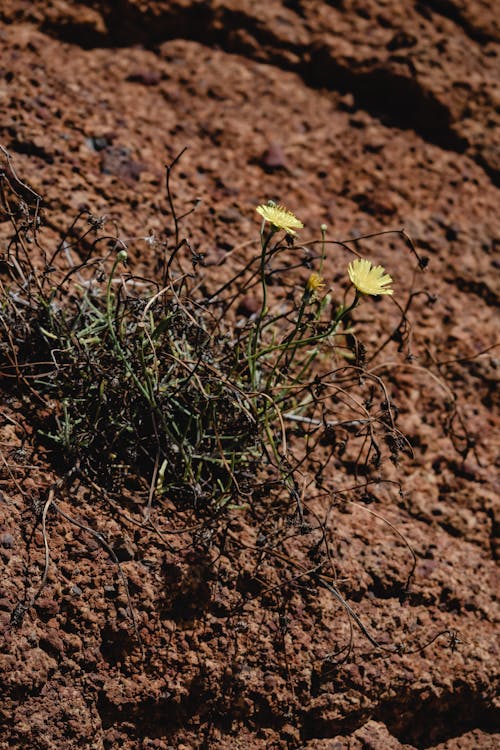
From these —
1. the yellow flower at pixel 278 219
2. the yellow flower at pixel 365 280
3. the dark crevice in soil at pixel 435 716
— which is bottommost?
the dark crevice in soil at pixel 435 716

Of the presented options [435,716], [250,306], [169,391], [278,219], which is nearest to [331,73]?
[250,306]

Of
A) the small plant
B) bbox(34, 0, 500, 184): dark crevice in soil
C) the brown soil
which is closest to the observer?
the brown soil

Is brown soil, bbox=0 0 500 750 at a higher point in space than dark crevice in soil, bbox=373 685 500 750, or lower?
higher

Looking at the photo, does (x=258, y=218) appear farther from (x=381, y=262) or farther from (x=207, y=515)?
(x=207, y=515)

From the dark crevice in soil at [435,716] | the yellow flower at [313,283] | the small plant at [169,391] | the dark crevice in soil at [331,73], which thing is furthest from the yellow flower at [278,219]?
the dark crevice in soil at [331,73]

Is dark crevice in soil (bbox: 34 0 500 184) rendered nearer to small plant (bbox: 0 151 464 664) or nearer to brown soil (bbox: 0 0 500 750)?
brown soil (bbox: 0 0 500 750)

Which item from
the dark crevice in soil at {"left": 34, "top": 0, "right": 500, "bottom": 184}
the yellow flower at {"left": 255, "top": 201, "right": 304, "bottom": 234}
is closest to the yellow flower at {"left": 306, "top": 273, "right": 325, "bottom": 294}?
the yellow flower at {"left": 255, "top": 201, "right": 304, "bottom": 234}

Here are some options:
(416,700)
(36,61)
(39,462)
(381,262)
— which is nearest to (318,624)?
(416,700)

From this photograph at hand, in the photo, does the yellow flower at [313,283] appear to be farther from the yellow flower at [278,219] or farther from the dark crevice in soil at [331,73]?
the dark crevice in soil at [331,73]
